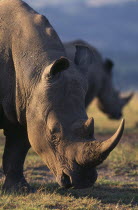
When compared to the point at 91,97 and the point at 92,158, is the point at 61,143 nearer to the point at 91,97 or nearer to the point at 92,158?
the point at 92,158

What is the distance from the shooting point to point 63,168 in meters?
6.41

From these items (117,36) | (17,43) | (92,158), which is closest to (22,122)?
(17,43)

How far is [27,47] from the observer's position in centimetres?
698

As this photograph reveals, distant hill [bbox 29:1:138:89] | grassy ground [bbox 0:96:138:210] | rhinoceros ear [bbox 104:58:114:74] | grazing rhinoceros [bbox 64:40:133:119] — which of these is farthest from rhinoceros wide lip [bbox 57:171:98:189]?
distant hill [bbox 29:1:138:89]

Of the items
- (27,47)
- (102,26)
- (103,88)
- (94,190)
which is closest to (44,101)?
(27,47)

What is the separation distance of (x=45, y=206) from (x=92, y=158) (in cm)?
91

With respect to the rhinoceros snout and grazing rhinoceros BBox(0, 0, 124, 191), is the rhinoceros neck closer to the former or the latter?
grazing rhinoceros BBox(0, 0, 124, 191)

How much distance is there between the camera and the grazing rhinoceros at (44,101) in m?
6.25

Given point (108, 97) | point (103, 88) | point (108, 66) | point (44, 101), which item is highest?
point (44, 101)

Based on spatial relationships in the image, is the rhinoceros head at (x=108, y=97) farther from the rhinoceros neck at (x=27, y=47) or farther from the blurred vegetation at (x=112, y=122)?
the rhinoceros neck at (x=27, y=47)

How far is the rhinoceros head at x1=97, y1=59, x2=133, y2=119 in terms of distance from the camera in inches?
623

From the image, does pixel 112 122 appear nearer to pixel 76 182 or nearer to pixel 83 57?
pixel 83 57

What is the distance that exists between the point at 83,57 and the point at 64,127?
112cm

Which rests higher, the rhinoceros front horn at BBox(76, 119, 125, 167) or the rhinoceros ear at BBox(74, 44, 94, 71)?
the rhinoceros ear at BBox(74, 44, 94, 71)
